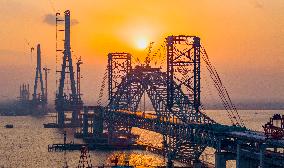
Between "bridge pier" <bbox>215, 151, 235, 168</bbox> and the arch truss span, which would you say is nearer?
"bridge pier" <bbox>215, 151, 235, 168</bbox>

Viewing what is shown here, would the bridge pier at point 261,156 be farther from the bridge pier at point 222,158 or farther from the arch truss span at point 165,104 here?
the arch truss span at point 165,104

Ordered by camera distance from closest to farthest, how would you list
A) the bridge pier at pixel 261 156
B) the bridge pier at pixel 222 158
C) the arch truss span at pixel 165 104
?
the bridge pier at pixel 261 156
the bridge pier at pixel 222 158
the arch truss span at pixel 165 104

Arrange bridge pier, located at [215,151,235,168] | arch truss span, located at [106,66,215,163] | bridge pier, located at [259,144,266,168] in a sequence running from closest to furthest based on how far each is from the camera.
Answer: bridge pier, located at [259,144,266,168], bridge pier, located at [215,151,235,168], arch truss span, located at [106,66,215,163]

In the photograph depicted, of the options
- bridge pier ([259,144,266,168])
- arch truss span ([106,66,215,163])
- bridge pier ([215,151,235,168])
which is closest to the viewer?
bridge pier ([259,144,266,168])

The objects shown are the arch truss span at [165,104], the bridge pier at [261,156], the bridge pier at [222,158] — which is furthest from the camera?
the arch truss span at [165,104]

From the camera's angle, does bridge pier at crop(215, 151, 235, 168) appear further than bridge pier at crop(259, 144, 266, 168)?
Yes

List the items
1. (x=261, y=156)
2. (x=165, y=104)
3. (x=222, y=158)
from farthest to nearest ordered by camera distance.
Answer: (x=165, y=104)
(x=222, y=158)
(x=261, y=156)

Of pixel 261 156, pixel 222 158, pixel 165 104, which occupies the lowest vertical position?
pixel 222 158

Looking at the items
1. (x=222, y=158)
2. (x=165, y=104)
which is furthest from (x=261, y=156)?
(x=165, y=104)

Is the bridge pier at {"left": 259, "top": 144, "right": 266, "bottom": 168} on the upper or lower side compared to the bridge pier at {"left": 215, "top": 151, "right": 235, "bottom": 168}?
upper

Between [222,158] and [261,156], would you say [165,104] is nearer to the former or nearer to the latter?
[222,158]

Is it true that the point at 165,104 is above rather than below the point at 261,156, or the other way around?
above

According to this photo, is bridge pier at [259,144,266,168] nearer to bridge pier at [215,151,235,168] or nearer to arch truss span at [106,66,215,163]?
bridge pier at [215,151,235,168]
